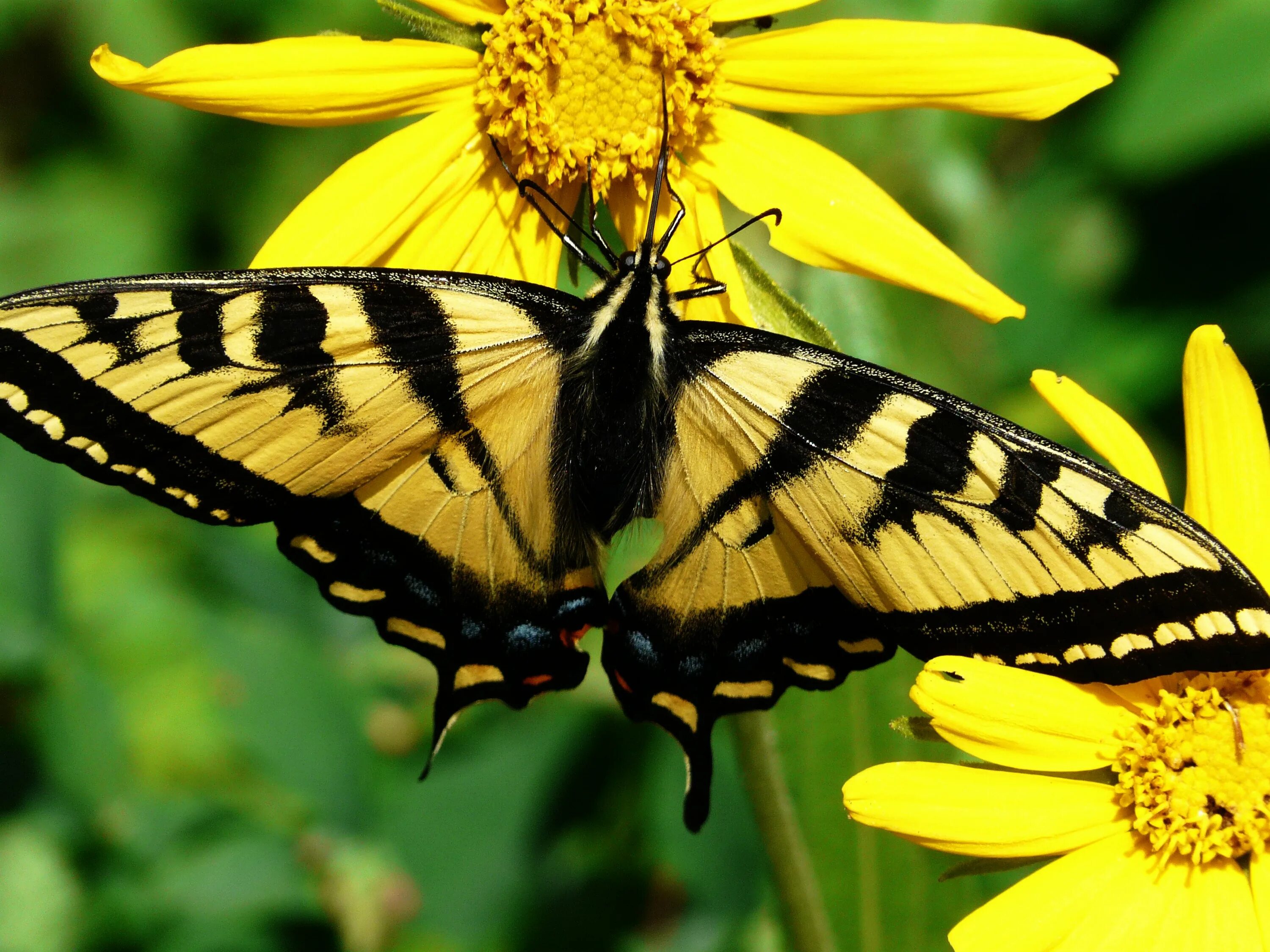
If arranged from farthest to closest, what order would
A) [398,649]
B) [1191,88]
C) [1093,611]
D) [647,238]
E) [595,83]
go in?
1. [1191,88]
2. [398,649]
3. [595,83]
4. [647,238]
5. [1093,611]

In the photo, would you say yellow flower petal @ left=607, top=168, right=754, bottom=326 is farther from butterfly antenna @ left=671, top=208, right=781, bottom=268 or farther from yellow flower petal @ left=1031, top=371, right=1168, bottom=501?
yellow flower petal @ left=1031, top=371, right=1168, bottom=501

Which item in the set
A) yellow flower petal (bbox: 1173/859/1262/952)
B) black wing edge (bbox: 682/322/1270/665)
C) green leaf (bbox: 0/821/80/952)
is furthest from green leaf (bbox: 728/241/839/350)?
green leaf (bbox: 0/821/80/952)

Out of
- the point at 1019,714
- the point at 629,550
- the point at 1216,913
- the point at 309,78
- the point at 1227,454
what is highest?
the point at 309,78

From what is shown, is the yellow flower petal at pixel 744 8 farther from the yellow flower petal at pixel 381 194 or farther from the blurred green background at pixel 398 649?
the blurred green background at pixel 398 649

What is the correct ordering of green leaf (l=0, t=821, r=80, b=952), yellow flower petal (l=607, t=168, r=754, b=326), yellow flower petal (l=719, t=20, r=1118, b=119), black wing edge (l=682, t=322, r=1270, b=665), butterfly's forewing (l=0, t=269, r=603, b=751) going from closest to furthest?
black wing edge (l=682, t=322, r=1270, b=665)
butterfly's forewing (l=0, t=269, r=603, b=751)
yellow flower petal (l=719, t=20, r=1118, b=119)
yellow flower petal (l=607, t=168, r=754, b=326)
green leaf (l=0, t=821, r=80, b=952)

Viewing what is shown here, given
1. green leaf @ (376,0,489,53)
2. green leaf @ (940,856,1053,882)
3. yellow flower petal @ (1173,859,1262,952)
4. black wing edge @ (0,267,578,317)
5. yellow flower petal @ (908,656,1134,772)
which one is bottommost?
yellow flower petal @ (1173,859,1262,952)

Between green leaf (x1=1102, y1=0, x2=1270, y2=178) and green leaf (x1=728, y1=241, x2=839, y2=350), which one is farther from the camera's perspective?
green leaf (x1=1102, y1=0, x2=1270, y2=178)

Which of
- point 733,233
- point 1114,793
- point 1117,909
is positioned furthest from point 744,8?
point 1117,909

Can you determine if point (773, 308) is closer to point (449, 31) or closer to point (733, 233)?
point (733, 233)
